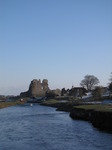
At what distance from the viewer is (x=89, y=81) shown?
18638 cm

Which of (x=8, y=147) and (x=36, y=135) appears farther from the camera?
(x=36, y=135)

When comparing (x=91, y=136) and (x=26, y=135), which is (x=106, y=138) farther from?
(x=26, y=135)

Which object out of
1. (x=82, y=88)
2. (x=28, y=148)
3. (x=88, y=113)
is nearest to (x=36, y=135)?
(x=28, y=148)

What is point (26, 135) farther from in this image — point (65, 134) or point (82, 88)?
point (82, 88)

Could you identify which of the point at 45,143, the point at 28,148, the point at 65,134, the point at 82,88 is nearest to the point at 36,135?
the point at 65,134

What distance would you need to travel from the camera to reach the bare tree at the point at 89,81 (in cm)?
18450

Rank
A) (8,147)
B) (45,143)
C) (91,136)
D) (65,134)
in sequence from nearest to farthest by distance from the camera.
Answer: (8,147) → (45,143) → (91,136) → (65,134)

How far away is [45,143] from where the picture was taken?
35.3 metres

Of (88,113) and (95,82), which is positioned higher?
(95,82)

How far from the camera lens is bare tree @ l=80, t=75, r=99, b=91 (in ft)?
605

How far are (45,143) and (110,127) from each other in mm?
12411

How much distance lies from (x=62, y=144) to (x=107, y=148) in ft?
18.3

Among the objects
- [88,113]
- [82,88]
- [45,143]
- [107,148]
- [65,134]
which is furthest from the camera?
[82,88]

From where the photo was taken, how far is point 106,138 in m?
36.5
